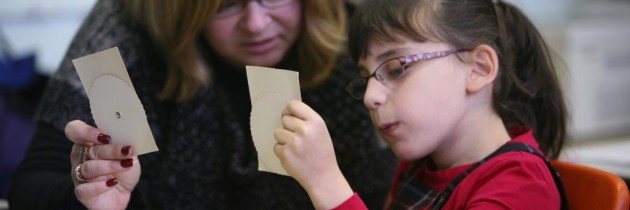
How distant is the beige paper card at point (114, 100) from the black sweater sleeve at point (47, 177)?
0.13 m

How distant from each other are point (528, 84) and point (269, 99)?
0.46m

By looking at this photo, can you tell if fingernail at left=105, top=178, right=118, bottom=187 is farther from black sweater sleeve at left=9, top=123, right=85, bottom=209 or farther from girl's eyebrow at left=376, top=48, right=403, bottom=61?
girl's eyebrow at left=376, top=48, right=403, bottom=61

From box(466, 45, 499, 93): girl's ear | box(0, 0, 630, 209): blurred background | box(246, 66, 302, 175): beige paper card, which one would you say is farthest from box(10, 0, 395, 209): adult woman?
box(0, 0, 630, 209): blurred background

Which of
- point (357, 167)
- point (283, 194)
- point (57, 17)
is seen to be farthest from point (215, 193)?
point (57, 17)

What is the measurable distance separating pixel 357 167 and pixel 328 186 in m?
0.38

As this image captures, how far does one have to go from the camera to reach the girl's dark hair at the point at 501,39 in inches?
37.8

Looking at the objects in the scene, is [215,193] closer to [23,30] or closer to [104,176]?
[104,176]

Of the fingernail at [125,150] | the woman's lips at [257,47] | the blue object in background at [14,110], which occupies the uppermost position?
the fingernail at [125,150]

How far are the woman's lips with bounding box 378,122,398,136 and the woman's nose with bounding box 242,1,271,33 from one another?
0.93 feet

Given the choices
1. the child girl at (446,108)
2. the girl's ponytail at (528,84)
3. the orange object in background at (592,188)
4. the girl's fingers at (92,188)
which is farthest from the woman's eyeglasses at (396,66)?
the girl's fingers at (92,188)

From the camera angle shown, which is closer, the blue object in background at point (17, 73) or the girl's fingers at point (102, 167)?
the girl's fingers at point (102, 167)

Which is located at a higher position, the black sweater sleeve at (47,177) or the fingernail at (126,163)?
the fingernail at (126,163)

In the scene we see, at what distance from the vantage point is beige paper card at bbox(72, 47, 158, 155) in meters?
0.81

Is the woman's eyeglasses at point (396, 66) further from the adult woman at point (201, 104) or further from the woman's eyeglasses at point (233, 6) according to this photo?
the woman's eyeglasses at point (233, 6)
